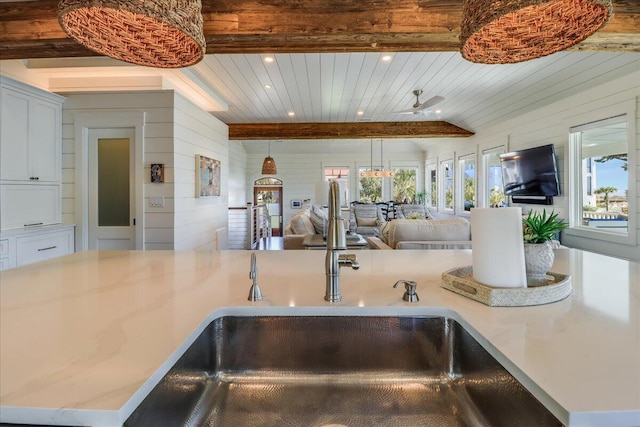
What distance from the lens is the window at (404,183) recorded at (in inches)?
400

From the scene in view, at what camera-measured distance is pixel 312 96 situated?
5.20m

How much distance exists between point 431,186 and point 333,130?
412 centimetres

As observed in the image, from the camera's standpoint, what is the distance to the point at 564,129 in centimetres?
425

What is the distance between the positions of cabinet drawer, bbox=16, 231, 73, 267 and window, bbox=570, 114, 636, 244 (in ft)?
19.8

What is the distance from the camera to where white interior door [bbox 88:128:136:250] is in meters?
4.07

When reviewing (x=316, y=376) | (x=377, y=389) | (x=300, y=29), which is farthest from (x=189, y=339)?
(x=300, y=29)

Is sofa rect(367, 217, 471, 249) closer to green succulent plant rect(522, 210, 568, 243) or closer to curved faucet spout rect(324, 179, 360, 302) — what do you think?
green succulent plant rect(522, 210, 568, 243)

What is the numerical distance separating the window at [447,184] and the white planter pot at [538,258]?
290 inches

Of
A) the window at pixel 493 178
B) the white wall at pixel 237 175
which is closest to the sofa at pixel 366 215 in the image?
the window at pixel 493 178

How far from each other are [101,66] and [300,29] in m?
2.77

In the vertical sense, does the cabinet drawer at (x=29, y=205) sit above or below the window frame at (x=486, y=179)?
below

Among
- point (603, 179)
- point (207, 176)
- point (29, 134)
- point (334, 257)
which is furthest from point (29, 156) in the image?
point (603, 179)

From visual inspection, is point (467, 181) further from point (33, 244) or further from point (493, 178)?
point (33, 244)

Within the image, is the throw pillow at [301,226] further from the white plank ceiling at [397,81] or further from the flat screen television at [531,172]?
the flat screen television at [531,172]
